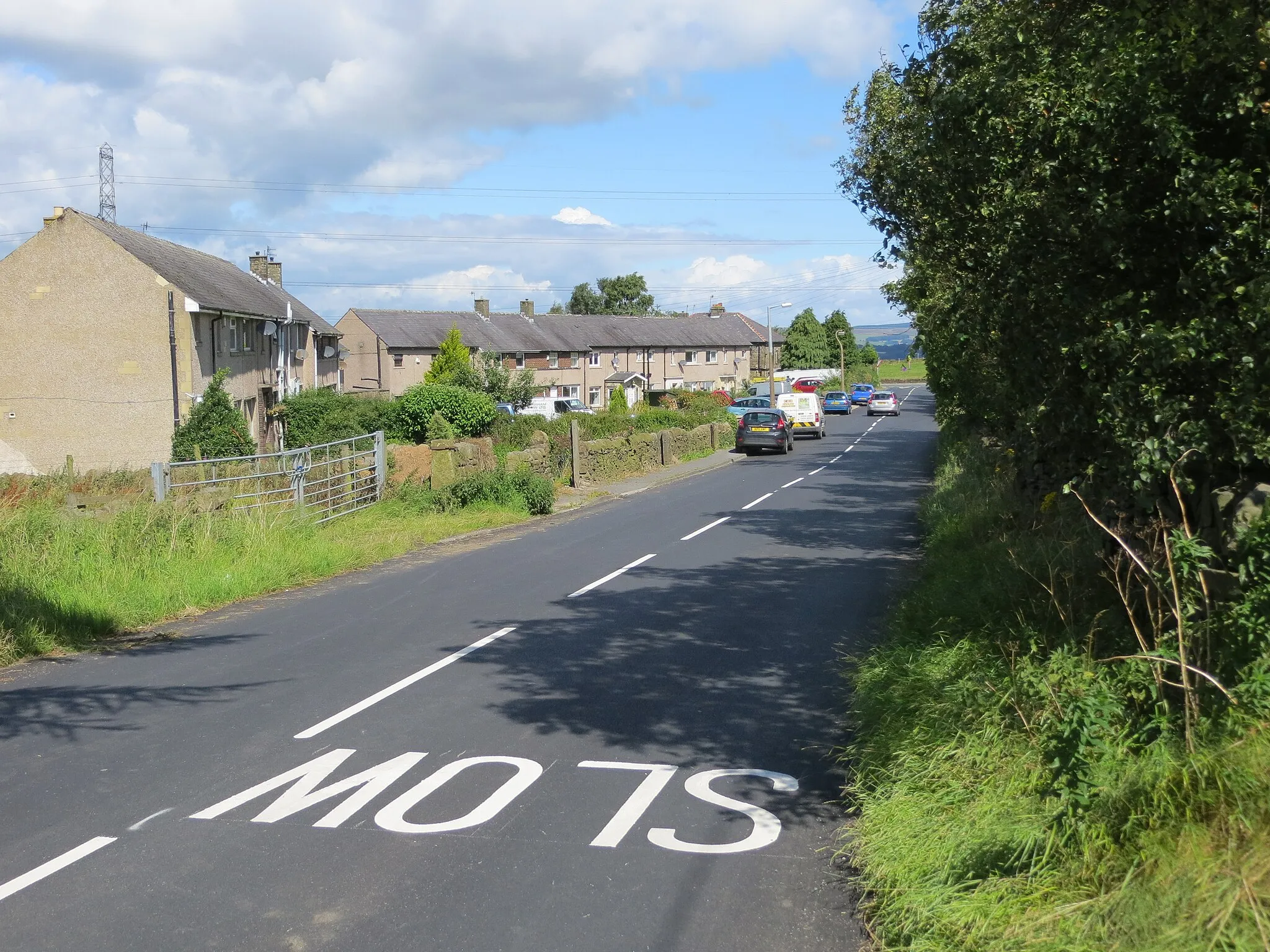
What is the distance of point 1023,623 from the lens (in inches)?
289

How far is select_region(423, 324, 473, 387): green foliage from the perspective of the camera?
147 feet

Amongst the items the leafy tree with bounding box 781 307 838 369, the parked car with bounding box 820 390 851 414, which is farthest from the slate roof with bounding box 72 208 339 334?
the leafy tree with bounding box 781 307 838 369

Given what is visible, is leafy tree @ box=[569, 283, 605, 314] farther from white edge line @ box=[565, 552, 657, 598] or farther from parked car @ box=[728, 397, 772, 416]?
white edge line @ box=[565, 552, 657, 598]

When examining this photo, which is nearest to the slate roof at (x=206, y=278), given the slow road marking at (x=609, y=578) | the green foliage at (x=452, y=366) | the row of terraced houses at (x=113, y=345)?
the row of terraced houses at (x=113, y=345)

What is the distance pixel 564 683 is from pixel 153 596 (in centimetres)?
Answer: 598

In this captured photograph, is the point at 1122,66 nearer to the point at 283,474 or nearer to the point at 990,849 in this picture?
the point at 990,849

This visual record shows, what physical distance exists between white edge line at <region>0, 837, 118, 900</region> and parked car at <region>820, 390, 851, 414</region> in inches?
2751

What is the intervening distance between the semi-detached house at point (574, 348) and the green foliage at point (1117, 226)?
168 feet

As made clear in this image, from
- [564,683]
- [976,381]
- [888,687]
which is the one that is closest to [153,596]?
[564,683]

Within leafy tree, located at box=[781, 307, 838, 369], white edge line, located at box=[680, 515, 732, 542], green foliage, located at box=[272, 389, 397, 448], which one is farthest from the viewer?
leafy tree, located at box=[781, 307, 838, 369]

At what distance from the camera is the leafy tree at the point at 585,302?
12888cm

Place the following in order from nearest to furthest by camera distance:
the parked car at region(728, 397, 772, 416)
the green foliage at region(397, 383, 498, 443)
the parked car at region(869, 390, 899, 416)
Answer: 1. the green foliage at region(397, 383, 498, 443)
2. the parked car at region(728, 397, 772, 416)
3. the parked car at region(869, 390, 899, 416)

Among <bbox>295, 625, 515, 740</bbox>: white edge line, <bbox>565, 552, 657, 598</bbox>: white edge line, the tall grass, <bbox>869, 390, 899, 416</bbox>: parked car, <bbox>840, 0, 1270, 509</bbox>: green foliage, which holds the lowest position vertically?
<bbox>565, 552, 657, 598</bbox>: white edge line

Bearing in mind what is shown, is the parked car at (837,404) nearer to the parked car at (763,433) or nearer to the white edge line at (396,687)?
the parked car at (763,433)
